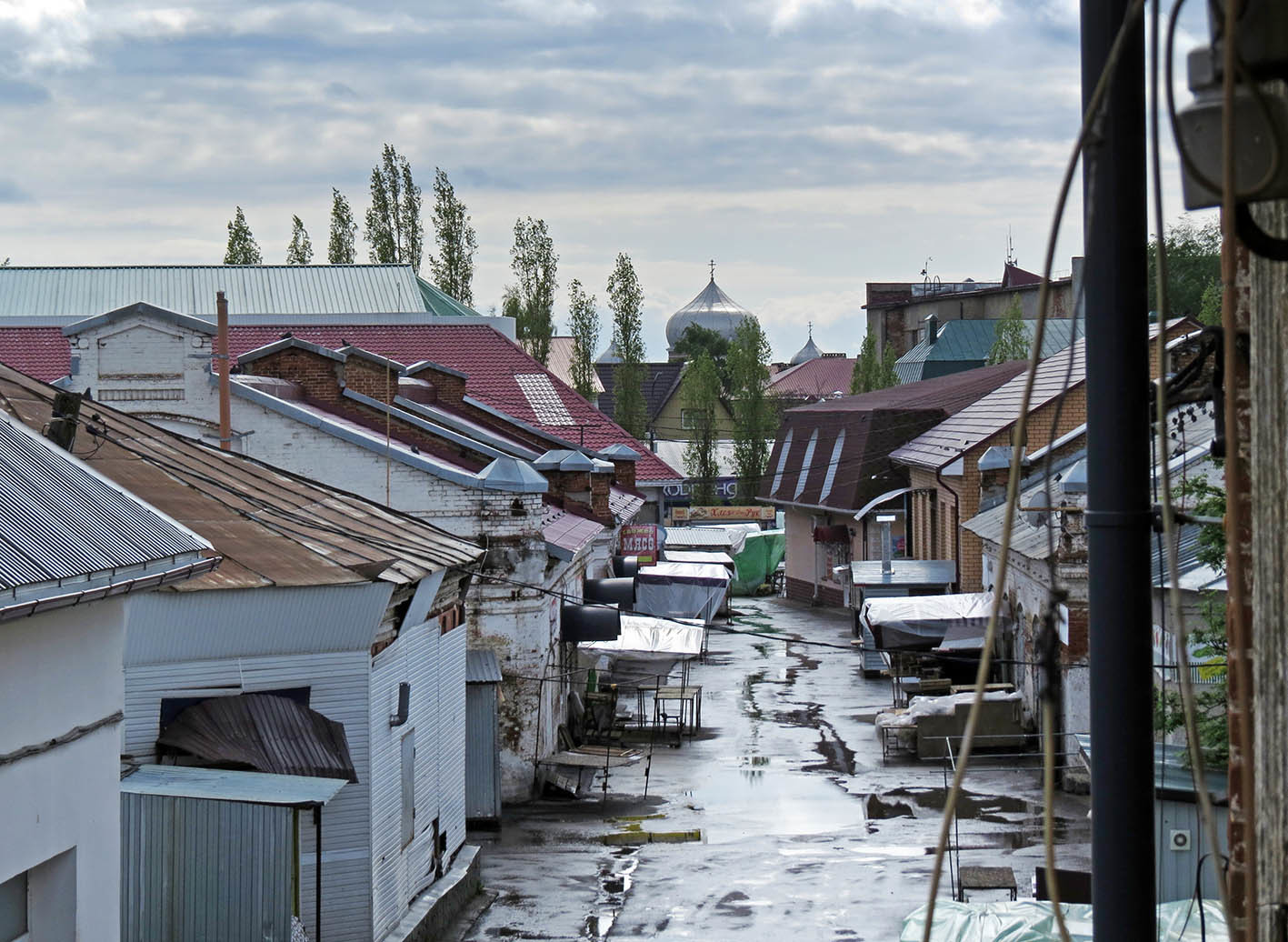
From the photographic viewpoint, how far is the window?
25.6 feet

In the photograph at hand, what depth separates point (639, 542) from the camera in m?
35.8

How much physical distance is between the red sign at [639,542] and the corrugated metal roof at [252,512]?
1891 centimetres

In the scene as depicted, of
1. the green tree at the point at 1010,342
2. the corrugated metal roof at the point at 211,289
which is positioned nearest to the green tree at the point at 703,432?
the green tree at the point at 1010,342

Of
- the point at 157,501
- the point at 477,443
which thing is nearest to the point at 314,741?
the point at 157,501

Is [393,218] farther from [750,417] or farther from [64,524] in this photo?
[64,524]

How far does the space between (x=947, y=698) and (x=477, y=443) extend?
9114 millimetres

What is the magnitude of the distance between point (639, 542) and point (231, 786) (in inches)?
984

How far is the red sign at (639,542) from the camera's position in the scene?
35.7 meters

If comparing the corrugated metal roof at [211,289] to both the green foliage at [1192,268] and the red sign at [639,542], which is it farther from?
the green foliage at [1192,268]

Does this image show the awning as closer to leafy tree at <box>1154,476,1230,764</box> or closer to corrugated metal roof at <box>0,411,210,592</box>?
corrugated metal roof at <box>0,411,210,592</box>

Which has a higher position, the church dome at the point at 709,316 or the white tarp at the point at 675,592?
the church dome at the point at 709,316

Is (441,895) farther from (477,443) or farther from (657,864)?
(477,443)

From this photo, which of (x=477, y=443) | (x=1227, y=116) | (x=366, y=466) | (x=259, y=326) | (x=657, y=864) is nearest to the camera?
(x=1227, y=116)

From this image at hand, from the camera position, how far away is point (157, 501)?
1322cm
